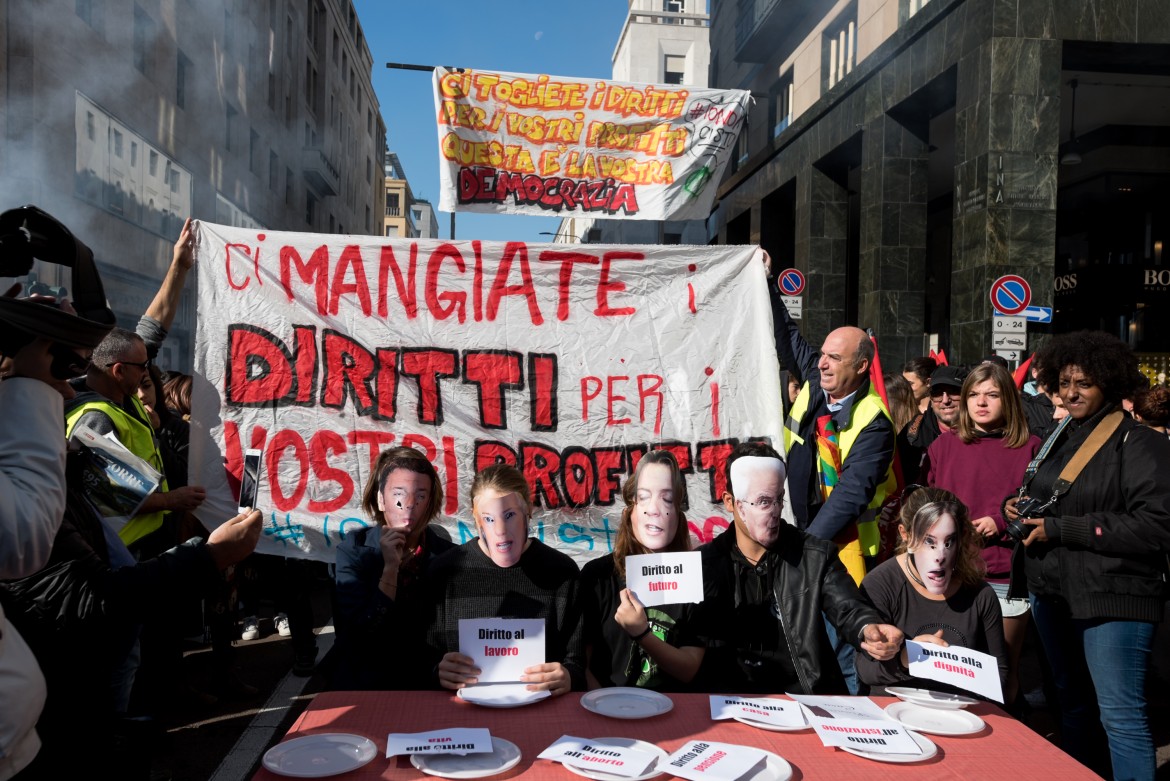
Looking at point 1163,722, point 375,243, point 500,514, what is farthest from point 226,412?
point 1163,722

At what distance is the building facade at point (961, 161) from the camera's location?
961 cm

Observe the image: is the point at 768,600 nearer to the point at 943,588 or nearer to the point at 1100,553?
the point at 943,588

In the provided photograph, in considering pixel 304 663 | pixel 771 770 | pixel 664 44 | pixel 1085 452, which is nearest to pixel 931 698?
pixel 771 770

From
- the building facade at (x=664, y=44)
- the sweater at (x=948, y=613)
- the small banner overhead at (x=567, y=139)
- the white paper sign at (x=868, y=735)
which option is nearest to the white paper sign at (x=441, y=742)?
the white paper sign at (x=868, y=735)

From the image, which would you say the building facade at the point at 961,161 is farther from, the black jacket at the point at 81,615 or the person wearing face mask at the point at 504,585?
the black jacket at the point at 81,615

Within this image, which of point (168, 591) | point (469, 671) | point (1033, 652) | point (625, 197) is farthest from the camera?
point (625, 197)

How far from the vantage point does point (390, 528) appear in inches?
121

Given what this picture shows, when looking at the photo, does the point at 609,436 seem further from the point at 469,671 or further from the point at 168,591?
the point at 168,591

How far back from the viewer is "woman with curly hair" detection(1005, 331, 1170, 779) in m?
3.10

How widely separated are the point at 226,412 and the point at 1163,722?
16.4 ft

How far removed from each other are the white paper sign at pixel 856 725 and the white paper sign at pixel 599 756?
474 mm

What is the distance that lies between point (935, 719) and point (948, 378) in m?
3.21

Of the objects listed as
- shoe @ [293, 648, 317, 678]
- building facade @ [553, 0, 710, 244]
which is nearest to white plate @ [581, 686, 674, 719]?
shoe @ [293, 648, 317, 678]

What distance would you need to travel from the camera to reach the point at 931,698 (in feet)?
7.92
